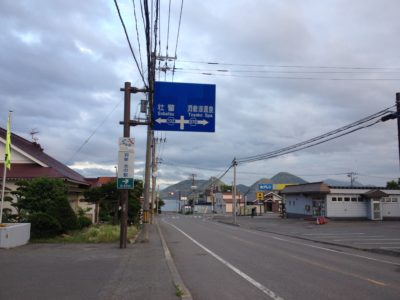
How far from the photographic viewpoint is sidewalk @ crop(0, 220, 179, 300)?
27.8 feet

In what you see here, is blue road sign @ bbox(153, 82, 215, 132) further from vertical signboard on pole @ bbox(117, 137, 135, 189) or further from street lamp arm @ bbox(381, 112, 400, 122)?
street lamp arm @ bbox(381, 112, 400, 122)

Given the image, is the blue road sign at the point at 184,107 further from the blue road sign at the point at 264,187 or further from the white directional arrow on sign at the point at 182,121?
the blue road sign at the point at 264,187

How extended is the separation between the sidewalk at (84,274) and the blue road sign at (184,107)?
5.31m

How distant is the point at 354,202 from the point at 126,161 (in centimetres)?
3804

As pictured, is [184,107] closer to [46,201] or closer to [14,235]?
[46,201]

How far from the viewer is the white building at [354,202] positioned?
48.7 meters

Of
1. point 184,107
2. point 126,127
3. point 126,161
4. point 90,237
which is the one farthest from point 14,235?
point 184,107

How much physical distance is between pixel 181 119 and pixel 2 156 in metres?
12.4

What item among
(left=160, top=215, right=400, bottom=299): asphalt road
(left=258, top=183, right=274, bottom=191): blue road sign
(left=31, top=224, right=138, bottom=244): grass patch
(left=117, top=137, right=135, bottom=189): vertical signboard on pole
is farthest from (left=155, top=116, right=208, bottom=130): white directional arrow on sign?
(left=258, top=183, right=274, bottom=191): blue road sign

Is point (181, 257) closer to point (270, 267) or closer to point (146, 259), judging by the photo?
point (146, 259)

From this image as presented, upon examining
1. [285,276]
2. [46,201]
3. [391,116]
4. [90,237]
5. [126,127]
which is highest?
[391,116]

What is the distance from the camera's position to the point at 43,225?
63.0ft

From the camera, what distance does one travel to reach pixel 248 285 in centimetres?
984

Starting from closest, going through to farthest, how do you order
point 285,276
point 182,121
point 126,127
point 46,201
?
point 285,276, point 126,127, point 182,121, point 46,201
